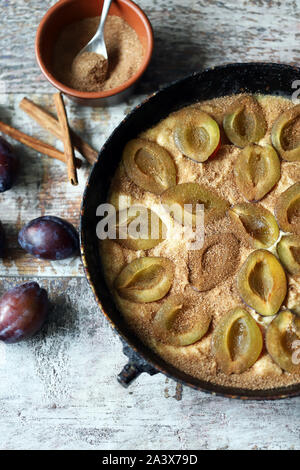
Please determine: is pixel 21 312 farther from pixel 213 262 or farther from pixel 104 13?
pixel 104 13

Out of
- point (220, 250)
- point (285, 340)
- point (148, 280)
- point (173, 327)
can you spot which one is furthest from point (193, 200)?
point (285, 340)

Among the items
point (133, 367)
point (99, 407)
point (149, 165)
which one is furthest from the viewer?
point (99, 407)

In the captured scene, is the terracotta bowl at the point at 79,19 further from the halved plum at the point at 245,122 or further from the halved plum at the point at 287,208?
the halved plum at the point at 287,208

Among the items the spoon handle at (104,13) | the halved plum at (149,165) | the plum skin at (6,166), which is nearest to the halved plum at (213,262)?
the halved plum at (149,165)

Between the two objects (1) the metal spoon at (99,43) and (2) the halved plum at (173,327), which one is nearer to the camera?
(2) the halved plum at (173,327)

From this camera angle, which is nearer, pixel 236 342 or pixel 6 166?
pixel 236 342

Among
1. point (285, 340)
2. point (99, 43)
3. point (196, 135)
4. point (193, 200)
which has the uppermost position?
point (99, 43)

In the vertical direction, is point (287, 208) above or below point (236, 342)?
above
